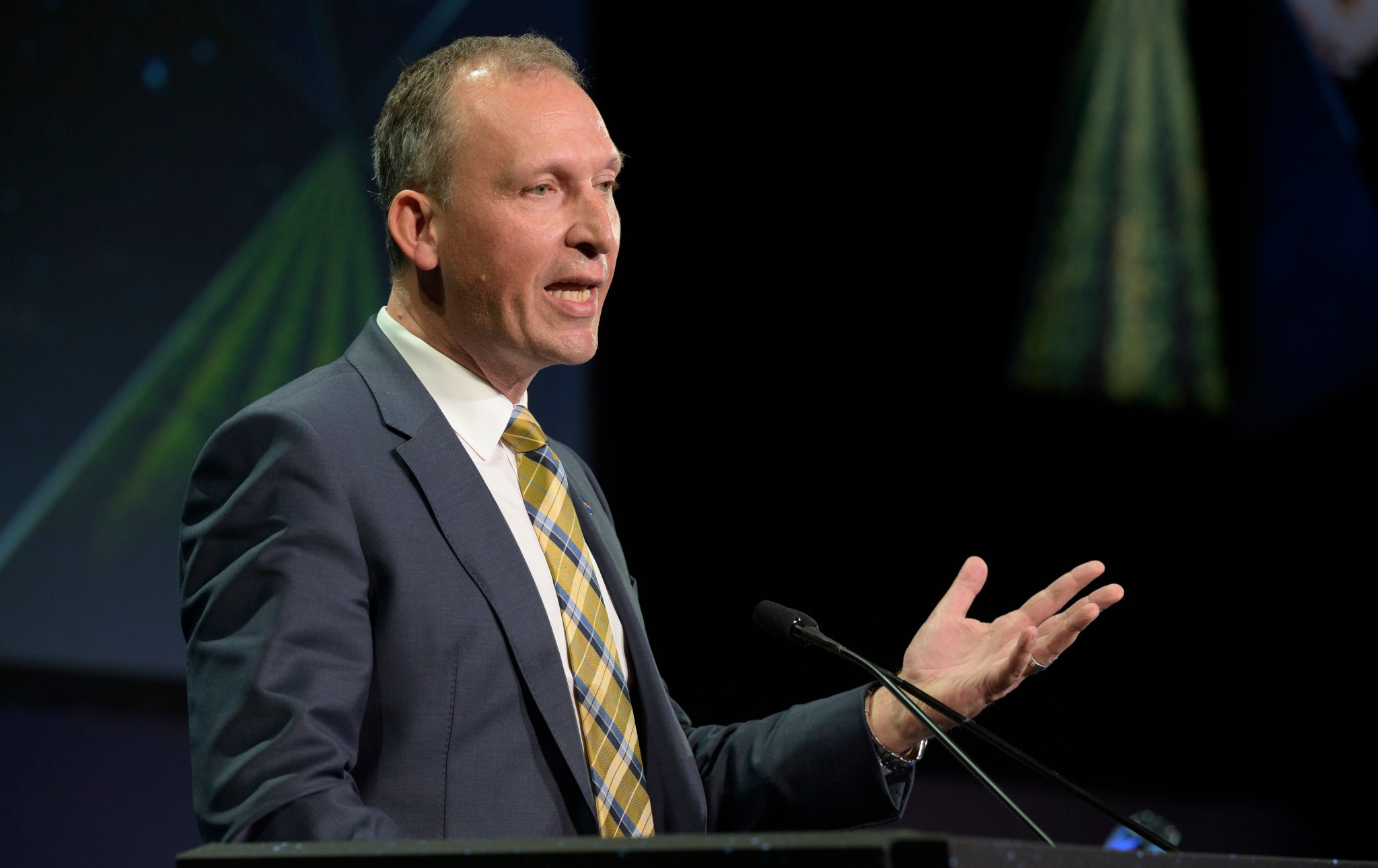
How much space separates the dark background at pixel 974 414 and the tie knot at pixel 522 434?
1.53 m

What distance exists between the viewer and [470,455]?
1682 mm

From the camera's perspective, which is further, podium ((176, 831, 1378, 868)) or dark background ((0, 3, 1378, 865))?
dark background ((0, 3, 1378, 865))

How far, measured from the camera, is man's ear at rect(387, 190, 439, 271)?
1773 millimetres

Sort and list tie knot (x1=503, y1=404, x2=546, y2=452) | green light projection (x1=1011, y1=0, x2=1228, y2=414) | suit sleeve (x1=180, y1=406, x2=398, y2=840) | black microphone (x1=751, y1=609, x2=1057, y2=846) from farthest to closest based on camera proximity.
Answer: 1. green light projection (x1=1011, y1=0, x2=1228, y2=414)
2. tie knot (x1=503, y1=404, x2=546, y2=452)
3. black microphone (x1=751, y1=609, x2=1057, y2=846)
4. suit sleeve (x1=180, y1=406, x2=398, y2=840)

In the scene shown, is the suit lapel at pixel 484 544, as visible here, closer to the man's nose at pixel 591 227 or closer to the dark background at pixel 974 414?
the man's nose at pixel 591 227

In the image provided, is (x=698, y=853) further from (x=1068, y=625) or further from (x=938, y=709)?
(x=1068, y=625)

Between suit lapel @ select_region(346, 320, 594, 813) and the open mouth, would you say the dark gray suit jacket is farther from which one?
the open mouth

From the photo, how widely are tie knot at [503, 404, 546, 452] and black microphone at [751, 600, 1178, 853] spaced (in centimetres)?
38

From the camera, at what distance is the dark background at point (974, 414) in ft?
11.5

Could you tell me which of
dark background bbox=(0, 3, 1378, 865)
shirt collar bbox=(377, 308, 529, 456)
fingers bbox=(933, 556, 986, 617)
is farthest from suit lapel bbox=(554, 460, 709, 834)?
dark background bbox=(0, 3, 1378, 865)

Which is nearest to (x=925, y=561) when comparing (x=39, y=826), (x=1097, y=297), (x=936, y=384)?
(x=936, y=384)

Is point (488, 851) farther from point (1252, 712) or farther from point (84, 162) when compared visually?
point (1252, 712)

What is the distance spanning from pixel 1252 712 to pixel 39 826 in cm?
304

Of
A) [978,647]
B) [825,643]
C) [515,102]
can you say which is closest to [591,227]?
[515,102]
